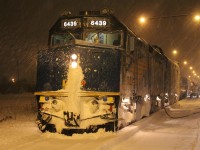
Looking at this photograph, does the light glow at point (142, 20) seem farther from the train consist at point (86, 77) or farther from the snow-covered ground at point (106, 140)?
the snow-covered ground at point (106, 140)

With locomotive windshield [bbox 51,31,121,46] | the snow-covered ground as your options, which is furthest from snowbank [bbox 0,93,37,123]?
locomotive windshield [bbox 51,31,121,46]

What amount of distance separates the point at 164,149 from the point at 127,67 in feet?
12.4

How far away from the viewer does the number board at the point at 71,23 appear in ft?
42.2

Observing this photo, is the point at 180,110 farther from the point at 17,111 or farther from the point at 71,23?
the point at 71,23

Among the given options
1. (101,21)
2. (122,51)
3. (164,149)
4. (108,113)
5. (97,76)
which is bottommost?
(164,149)

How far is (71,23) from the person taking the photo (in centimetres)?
1302

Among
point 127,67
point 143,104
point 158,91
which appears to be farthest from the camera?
point 158,91

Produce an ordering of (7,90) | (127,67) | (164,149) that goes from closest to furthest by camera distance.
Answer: (164,149)
(127,67)
(7,90)

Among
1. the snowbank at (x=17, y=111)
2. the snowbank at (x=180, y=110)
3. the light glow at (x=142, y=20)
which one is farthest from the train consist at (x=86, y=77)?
the light glow at (x=142, y=20)

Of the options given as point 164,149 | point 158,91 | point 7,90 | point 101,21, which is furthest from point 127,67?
point 7,90

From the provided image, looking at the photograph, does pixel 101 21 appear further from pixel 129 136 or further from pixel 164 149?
pixel 164 149

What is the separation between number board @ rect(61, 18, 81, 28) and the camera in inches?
507

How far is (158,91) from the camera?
2205cm

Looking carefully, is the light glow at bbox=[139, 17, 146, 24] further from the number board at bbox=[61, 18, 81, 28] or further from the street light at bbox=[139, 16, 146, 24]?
the number board at bbox=[61, 18, 81, 28]
